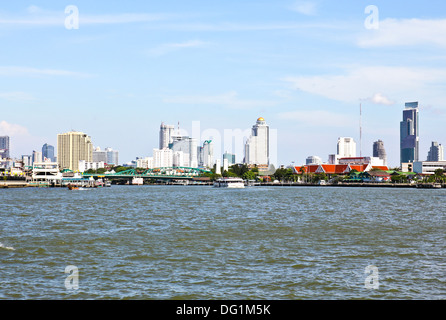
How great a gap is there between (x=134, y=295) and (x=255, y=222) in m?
23.3

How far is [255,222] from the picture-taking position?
124 feet

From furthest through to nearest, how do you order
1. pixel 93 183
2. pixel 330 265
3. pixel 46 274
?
pixel 93 183 → pixel 330 265 → pixel 46 274

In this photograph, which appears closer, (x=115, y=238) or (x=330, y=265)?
(x=330, y=265)
